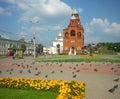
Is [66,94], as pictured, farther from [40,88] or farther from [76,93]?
[40,88]

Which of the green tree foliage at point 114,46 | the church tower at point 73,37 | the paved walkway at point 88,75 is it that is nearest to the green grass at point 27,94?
the paved walkway at point 88,75

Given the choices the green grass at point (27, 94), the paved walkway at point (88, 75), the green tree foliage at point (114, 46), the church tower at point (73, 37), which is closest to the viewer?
the green grass at point (27, 94)

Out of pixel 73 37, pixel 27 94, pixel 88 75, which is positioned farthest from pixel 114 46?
pixel 27 94

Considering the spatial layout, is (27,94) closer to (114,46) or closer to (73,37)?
(73,37)

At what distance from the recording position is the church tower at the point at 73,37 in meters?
86.4

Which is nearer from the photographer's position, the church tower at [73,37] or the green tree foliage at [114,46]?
the church tower at [73,37]

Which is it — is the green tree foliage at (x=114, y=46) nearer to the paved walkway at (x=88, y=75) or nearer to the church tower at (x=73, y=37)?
the church tower at (x=73, y=37)

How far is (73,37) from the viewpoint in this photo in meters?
87.6

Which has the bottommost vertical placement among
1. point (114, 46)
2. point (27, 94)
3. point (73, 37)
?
point (27, 94)

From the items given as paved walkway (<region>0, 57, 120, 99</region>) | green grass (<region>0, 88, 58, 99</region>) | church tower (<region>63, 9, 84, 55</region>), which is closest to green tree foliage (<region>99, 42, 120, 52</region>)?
church tower (<region>63, 9, 84, 55</region>)

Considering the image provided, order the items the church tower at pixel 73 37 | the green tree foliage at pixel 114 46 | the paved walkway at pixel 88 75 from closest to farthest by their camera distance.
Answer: the paved walkway at pixel 88 75 → the church tower at pixel 73 37 → the green tree foliage at pixel 114 46

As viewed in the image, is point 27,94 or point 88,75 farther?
point 88,75

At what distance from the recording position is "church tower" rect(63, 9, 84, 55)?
283 ft

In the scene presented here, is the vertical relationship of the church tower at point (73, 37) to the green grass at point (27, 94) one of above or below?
above
